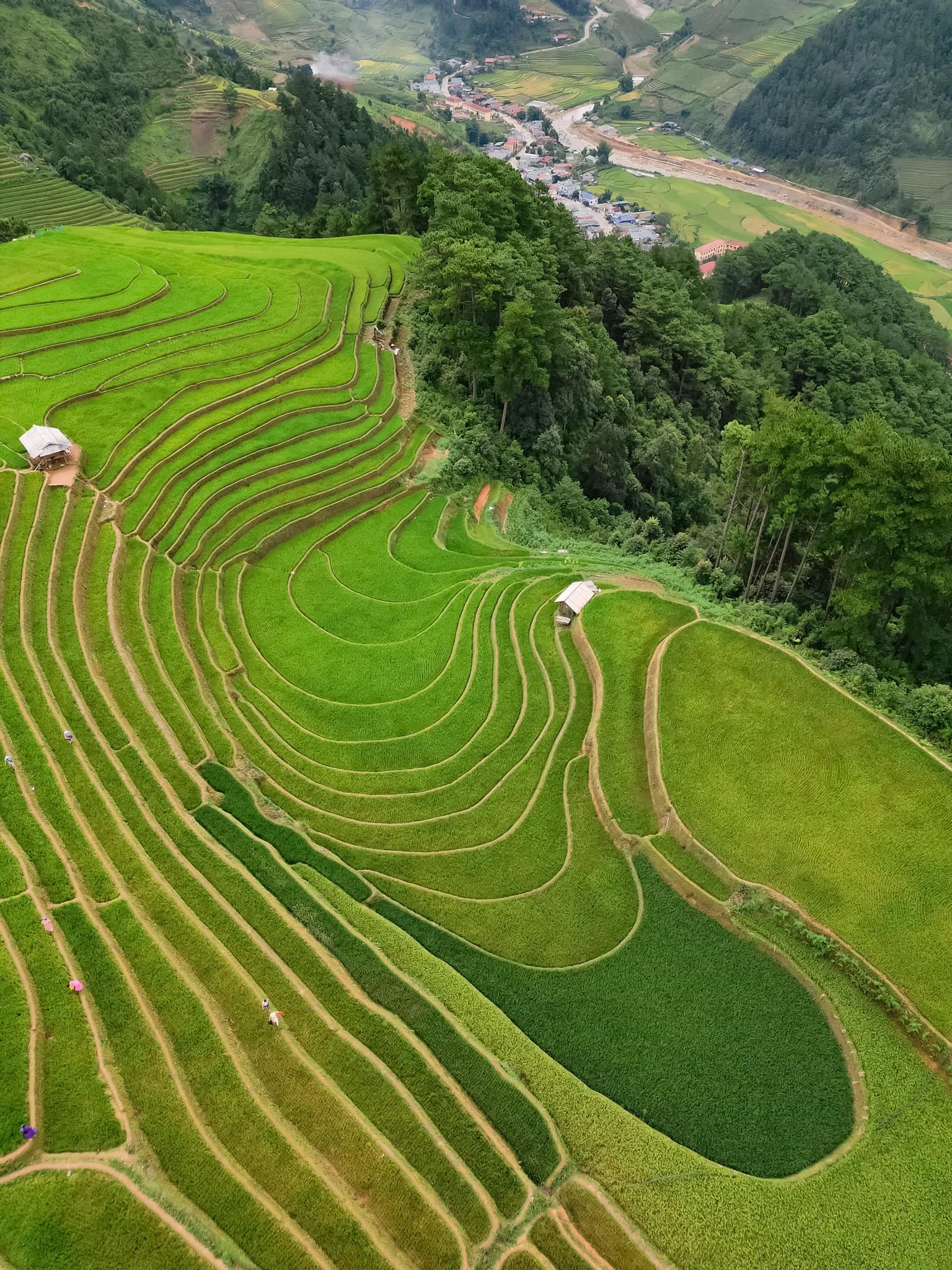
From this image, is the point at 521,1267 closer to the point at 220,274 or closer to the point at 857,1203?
the point at 857,1203

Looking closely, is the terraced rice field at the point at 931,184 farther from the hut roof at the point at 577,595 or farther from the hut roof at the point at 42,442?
the hut roof at the point at 42,442

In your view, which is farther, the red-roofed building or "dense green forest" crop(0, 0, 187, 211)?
the red-roofed building

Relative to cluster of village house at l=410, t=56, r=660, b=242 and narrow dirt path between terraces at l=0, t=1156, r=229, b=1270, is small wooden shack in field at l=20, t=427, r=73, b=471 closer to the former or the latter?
narrow dirt path between terraces at l=0, t=1156, r=229, b=1270

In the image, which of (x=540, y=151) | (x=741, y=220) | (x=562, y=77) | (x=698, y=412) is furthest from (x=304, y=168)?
(x=562, y=77)

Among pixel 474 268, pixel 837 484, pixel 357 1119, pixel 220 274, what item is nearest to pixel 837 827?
pixel 837 484

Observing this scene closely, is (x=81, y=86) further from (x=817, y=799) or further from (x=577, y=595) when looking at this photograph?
(x=817, y=799)

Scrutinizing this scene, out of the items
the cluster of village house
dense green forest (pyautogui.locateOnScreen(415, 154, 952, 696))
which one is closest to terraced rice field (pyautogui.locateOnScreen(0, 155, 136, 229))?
dense green forest (pyautogui.locateOnScreen(415, 154, 952, 696))

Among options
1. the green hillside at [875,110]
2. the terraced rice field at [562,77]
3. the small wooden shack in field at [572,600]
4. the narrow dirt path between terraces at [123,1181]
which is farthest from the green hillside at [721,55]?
the narrow dirt path between terraces at [123,1181]
